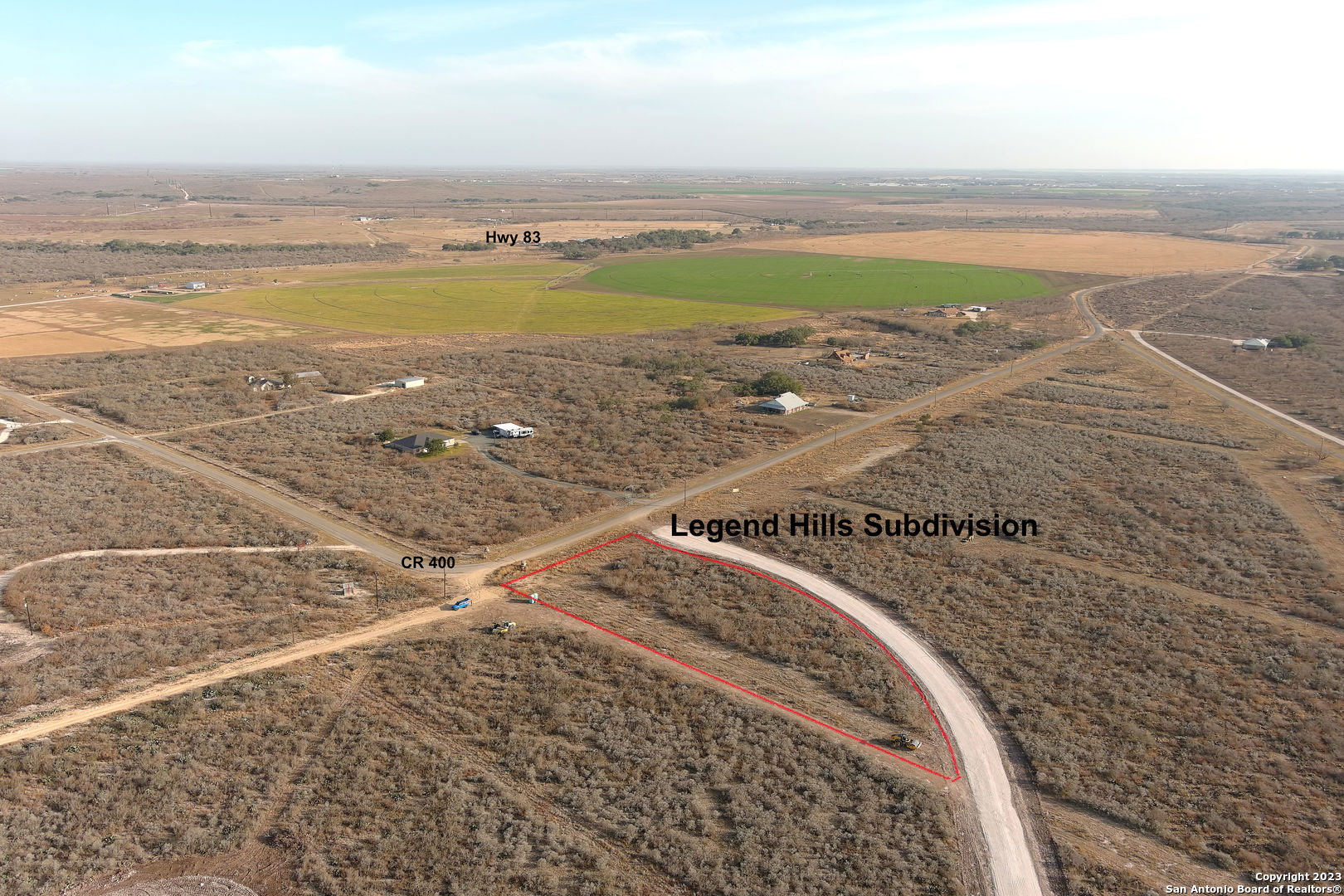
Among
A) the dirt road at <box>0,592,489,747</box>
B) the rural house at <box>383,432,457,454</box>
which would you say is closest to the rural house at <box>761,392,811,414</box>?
the rural house at <box>383,432,457,454</box>

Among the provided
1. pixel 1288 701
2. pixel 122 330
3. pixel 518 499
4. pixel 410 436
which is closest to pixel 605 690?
pixel 518 499

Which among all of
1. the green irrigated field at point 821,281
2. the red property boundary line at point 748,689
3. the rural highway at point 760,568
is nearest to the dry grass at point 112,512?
the rural highway at point 760,568

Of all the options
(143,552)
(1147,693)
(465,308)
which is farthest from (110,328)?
(1147,693)

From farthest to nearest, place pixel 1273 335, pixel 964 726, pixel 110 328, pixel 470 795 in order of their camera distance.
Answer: pixel 1273 335 < pixel 110 328 < pixel 964 726 < pixel 470 795

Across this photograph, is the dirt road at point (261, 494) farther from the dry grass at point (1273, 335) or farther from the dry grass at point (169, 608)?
the dry grass at point (1273, 335)

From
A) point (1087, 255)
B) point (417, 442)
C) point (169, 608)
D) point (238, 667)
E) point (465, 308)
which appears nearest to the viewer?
point (238, 667)

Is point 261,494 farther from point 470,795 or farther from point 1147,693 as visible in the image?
point 1147,693

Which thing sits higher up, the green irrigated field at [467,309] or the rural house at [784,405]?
the green irrigated field at [467,309]

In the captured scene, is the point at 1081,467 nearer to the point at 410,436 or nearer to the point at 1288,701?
the point at 1288,701
